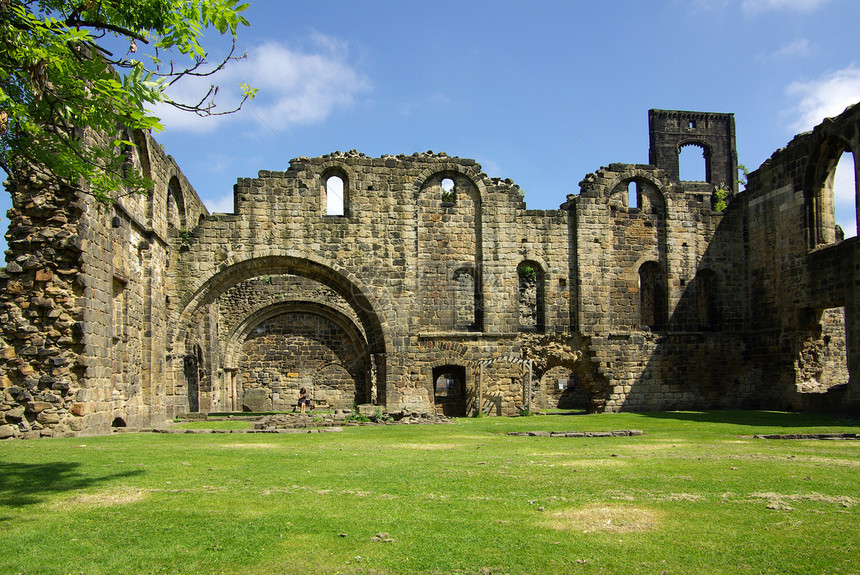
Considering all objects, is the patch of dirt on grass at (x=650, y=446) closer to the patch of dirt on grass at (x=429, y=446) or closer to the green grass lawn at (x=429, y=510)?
the green grass lawn at (x=429, y=510)

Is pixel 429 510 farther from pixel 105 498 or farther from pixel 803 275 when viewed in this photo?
pixel 803 275

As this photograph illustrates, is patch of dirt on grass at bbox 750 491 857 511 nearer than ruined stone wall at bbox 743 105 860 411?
Yes

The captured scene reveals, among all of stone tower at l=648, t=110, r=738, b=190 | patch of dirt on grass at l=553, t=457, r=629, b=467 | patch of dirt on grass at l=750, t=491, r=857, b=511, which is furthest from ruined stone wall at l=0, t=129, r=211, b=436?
stone tower at l=648, t=110, r=738, b=190

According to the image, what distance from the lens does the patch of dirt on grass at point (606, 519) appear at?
18.0 ft

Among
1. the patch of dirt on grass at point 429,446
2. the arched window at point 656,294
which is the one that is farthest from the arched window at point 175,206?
the arched window at point 656,294

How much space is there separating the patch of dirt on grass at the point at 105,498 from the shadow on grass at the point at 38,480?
286 mm

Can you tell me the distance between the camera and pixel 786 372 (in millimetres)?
20484

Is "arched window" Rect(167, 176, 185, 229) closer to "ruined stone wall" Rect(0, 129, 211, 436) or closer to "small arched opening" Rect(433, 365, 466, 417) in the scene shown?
"ruined stone wall" Rect(0, 129, 211, 436)

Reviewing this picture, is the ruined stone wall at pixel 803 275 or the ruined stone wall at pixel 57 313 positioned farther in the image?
the ruined stone wall at pixel 803 275

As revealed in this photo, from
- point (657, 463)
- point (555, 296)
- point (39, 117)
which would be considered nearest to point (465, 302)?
point (555, 296)

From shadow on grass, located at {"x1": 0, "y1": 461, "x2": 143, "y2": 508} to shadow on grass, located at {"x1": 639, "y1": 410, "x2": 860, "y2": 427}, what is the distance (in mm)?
13083

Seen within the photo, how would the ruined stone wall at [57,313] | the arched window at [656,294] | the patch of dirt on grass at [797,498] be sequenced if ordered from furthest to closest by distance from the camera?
the arched window at [656,294]
the ruined stone wall at [57,313]
the patch of dirt on grass at [797,498]

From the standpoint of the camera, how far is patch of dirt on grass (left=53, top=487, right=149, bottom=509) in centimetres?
641

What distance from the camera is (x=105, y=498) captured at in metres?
6.66
